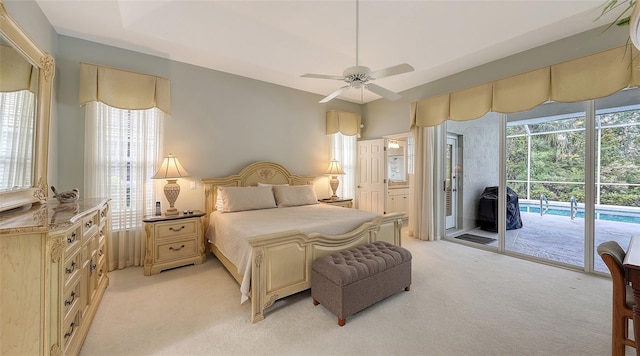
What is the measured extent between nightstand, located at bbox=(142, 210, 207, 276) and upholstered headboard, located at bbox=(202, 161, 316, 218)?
46 cm

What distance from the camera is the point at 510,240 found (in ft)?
12.9

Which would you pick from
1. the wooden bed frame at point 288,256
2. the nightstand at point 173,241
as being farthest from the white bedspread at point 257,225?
the nightstand at point 173,241

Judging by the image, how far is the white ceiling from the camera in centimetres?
269

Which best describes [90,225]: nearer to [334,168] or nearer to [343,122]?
[334,168]

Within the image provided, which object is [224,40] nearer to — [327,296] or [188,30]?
[188,30]

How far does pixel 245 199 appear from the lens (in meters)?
3.69

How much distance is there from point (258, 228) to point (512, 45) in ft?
13.4

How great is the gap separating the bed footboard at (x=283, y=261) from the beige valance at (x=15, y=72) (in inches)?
83.3

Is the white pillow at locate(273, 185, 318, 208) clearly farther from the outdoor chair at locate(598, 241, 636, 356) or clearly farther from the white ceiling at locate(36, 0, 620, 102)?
the outdoor chair at locate(598, 241, 636, 356)

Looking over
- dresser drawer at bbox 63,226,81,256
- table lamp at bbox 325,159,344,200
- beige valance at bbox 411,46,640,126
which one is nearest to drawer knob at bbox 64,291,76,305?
dresser drawer at bbox 63,226,81,256

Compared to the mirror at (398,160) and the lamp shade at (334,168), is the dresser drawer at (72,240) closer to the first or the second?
the lamp shade at (334,168)

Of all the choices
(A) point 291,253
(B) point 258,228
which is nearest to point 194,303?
(B) point 258,228

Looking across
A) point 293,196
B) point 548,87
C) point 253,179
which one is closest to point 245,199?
point 253,179

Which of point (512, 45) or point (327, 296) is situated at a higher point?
point (512, 45)
